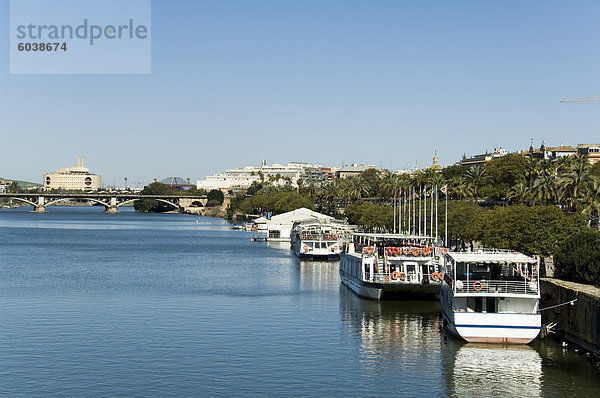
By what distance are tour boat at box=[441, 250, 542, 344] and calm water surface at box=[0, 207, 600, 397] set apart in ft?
3.15

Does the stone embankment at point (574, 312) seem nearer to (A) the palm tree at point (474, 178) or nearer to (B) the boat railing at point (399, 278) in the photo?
(B) the boat railing at point (399, 278)

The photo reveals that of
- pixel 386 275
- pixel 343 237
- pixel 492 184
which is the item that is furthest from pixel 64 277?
pixel 492 184

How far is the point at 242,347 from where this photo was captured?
46.9 meters


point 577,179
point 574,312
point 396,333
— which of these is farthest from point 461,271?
point 577,179

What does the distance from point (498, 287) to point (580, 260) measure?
A: 7651 mm

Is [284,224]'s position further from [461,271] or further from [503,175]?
[461,271]

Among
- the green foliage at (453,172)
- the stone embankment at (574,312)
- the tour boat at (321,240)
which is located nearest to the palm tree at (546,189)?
the tour boat at (321,240)

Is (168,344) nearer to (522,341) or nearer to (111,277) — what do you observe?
(522,341)

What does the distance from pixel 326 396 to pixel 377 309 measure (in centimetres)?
2473

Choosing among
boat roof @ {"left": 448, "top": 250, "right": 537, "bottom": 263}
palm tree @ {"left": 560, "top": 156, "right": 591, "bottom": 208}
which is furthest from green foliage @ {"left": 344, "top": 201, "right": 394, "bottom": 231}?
boat roof @ {"left": 448, "top": 250, "right": 537, "bottom": 263}

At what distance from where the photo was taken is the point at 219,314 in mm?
58906

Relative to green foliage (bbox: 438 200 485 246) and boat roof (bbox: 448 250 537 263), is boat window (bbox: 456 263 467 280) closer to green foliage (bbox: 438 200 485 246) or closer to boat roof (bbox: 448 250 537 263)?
boat roof (bbox: 448 250 537 263)

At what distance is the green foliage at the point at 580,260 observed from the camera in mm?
50281

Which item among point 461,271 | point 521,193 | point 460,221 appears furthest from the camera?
point 521,193
